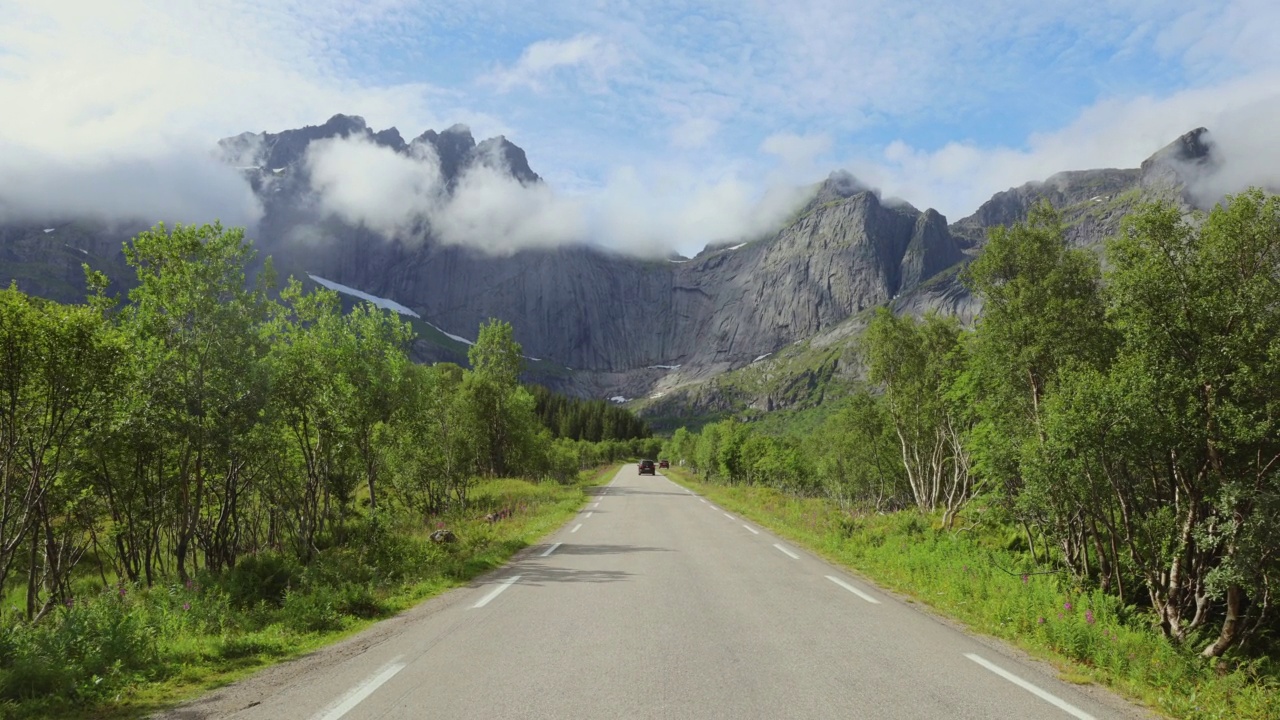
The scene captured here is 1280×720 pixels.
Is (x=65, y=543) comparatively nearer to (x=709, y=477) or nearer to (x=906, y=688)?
(x=906, y=688)

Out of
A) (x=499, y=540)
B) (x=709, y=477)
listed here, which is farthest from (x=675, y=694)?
(x=709, y=477)

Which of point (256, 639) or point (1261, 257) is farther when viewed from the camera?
point (1261, 257)

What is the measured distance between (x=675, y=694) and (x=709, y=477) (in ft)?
242

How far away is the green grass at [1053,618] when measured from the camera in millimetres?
6160

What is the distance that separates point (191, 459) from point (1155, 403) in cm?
2083

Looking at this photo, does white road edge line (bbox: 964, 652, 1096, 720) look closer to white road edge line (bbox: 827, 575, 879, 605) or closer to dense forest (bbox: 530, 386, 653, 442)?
white road edge line (bbox: 827, 575, 879, 605)

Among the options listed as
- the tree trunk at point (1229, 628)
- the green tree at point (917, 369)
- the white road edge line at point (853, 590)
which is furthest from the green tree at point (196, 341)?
the green tree at point (917, 369)

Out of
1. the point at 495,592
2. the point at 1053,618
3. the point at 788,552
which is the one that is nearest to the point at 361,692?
the point at 495,592

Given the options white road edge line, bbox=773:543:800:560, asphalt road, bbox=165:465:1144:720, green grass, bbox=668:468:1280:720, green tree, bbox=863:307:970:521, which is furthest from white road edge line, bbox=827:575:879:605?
green tree, bbox=863:307:970:521

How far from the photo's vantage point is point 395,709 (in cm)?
512

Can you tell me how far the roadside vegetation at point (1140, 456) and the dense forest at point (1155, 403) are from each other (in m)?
0.03

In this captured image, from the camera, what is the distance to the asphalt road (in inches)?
207

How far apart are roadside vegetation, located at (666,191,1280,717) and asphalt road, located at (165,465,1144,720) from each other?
131 centimetres

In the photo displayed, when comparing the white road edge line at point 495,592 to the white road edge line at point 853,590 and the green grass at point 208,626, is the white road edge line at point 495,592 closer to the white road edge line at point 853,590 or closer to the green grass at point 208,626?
the green grass at point 208,626
